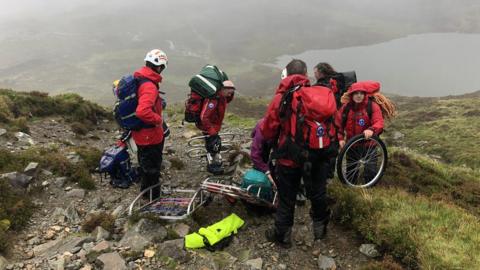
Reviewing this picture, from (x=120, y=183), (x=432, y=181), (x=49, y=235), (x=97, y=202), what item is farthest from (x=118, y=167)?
(x=432, y=181)

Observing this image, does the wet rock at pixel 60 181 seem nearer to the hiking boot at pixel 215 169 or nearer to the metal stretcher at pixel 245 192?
the hiking boot at pixel 215 169

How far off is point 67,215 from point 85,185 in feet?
5.03

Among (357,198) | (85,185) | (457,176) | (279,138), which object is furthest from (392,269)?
(457,176)

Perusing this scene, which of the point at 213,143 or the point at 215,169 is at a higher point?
the point at 213,143

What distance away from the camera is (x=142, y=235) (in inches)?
308

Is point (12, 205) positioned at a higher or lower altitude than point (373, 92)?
lower

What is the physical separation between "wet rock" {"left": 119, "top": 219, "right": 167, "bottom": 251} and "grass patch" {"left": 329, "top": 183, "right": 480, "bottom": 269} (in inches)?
160

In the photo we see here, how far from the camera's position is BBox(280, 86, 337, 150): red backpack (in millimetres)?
6695

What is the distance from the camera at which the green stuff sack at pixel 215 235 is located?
24.4 feet

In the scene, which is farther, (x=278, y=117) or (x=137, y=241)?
(x=137, y=241)

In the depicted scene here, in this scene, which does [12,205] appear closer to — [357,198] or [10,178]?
[10,178]

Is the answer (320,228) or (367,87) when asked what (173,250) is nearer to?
(320,228)

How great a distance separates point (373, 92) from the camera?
364 inches

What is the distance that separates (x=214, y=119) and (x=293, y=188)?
4602 mm
